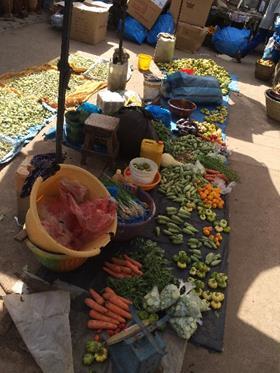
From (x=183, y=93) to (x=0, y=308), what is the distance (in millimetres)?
5908

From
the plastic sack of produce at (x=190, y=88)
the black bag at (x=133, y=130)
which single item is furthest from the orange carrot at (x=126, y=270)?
the plastic sack of produce at (x=190, y=88)

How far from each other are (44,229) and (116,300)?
0.94 m

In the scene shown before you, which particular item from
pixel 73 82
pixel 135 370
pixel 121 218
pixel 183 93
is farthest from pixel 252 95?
pixel 135 370

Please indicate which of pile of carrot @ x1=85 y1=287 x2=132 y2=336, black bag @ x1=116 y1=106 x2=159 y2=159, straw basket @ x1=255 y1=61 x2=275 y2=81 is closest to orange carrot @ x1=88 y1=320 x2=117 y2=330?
pile of carrot @ x1=85 y1=287 x2=132 y2=336

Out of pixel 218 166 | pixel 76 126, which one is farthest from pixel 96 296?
pixel 218 166

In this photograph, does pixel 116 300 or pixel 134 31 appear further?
pixel 134 31

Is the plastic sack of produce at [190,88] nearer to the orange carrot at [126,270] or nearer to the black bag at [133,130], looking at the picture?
the black bag at [133,130]

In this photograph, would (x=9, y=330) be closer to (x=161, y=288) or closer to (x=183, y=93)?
(x=161, y=288)

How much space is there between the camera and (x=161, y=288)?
3.59 m

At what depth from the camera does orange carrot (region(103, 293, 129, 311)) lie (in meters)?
3.36

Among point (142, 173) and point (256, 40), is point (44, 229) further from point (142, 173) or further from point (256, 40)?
point (256, 40)

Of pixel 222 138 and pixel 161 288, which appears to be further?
pixel 222 138

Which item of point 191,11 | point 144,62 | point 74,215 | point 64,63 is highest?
point 64,63

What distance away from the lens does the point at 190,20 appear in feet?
40.4
